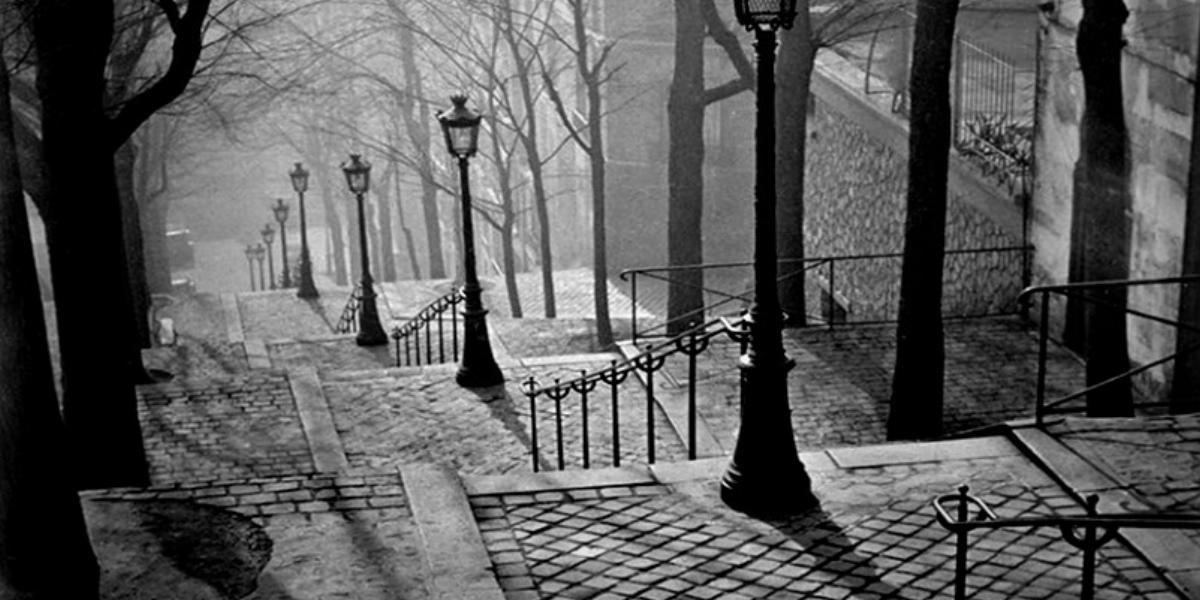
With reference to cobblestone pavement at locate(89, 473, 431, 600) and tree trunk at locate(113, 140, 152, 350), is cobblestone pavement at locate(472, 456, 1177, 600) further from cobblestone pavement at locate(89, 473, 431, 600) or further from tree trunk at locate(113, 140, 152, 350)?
tree trunk at locate(113, 140, 152, 350)

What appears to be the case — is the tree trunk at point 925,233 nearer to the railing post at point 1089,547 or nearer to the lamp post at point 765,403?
the lamp post at point 765,403

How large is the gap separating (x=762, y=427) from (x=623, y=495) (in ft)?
3.36

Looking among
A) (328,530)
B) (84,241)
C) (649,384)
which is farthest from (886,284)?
(328,530)

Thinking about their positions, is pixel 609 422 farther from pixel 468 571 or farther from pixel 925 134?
pixel 468 571

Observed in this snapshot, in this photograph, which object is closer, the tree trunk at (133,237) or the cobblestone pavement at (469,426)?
the cobblestone pavement at (469,426)

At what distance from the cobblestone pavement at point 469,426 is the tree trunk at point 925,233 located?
6.87 ft

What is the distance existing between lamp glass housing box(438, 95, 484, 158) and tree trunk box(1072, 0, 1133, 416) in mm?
6511

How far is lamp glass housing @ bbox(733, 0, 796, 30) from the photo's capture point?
28.1 ft

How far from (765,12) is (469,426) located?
6.73m

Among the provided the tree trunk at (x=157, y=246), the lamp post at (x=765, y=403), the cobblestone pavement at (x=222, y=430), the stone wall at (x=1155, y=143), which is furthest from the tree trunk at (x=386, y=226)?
the lamp post at (x=765, y=403)

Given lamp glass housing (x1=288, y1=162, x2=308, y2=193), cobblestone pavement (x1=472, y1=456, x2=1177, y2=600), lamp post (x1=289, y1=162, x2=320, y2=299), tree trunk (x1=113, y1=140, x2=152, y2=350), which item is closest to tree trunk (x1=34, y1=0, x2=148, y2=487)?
cobblestone pavement (x1=472, y1=456, x2=1177, y2=600)

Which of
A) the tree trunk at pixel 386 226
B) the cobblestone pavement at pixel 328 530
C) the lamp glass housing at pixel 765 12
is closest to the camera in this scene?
the cobblestone pavement at pixel 328 530

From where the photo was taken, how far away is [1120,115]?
1160cm

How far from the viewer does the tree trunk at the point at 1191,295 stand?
13.1 m
